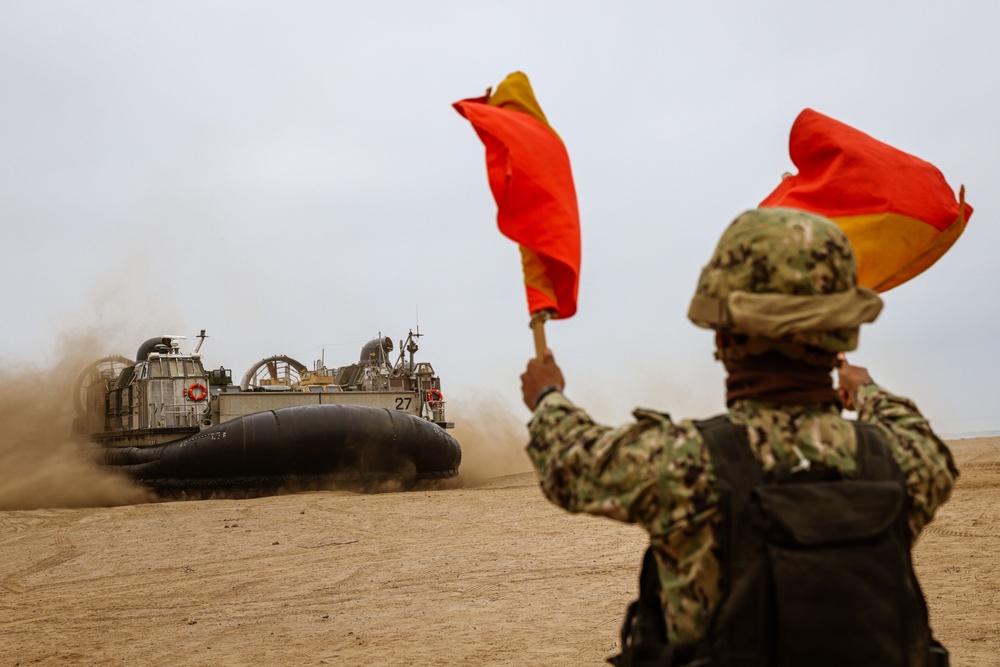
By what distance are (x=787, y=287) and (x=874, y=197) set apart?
109 cm

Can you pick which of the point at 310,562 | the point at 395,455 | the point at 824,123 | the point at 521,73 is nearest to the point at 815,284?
the point at 521,73

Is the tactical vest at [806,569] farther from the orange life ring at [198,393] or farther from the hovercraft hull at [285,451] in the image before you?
the orange life ring at [198,393]

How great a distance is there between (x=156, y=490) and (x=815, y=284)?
12.6m

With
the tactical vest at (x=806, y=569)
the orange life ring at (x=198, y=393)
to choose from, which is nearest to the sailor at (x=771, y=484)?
the tactical vest at (x=806, y=569)

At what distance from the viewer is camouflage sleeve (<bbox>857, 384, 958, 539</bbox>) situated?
153 centimetres

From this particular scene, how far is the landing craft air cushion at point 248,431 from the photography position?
12422 mm

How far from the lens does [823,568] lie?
140 cm

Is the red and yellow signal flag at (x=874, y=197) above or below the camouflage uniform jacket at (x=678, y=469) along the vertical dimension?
above

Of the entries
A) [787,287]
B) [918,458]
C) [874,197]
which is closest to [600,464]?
[787,287]

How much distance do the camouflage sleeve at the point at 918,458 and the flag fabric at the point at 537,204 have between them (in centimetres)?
60

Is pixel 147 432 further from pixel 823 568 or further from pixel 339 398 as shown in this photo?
pixel 823 568

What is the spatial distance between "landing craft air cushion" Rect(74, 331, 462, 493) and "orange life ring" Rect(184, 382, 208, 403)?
1 cm

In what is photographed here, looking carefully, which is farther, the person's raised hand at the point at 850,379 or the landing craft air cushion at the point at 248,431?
the landing craft air cushion at the point at 248,431

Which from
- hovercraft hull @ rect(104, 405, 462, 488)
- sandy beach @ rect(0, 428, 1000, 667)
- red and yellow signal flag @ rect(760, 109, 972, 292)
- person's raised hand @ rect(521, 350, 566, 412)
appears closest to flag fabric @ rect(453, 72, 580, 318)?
person's raised hand @ rect(521, 350, 566, 412)
